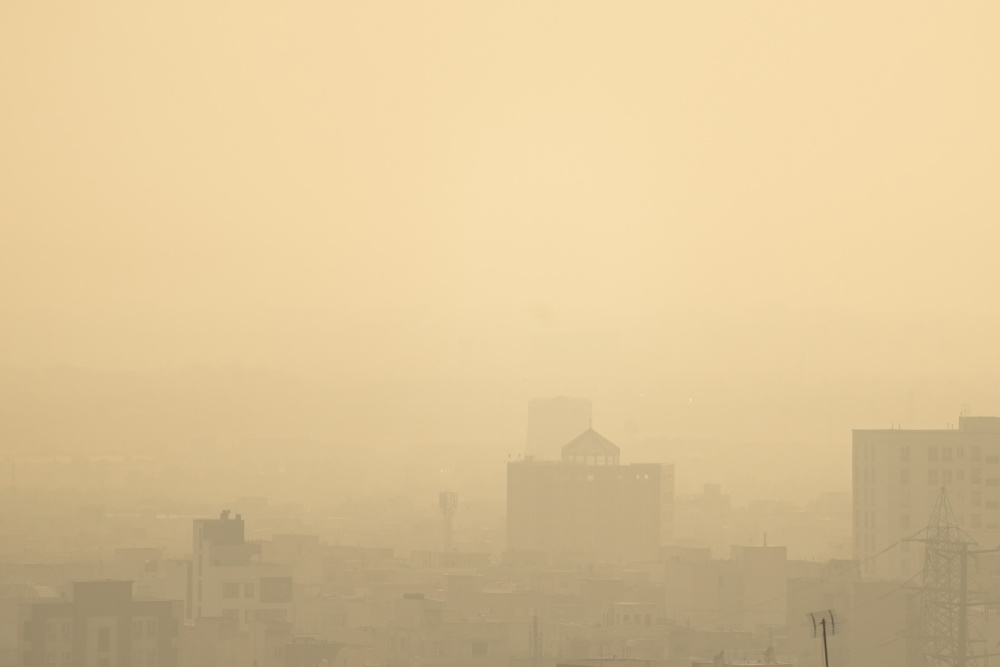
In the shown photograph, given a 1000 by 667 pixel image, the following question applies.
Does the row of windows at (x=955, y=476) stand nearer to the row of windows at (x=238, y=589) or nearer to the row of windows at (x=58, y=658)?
the row of windows at (x=238, y=589)

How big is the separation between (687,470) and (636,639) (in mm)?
81050

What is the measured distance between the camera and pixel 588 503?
348 ft

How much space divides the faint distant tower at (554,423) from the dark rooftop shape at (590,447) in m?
19.3

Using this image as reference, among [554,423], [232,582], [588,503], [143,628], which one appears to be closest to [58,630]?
[143,628]

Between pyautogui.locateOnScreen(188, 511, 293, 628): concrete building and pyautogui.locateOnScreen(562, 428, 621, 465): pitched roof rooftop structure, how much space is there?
48.4m

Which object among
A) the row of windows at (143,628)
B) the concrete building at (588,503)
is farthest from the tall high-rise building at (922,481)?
the concrete building at (588,503)

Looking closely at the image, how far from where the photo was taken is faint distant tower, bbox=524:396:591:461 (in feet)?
427

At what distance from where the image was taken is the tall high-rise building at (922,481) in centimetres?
6762

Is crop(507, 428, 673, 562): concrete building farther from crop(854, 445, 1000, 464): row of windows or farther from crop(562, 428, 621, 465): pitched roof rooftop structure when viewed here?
crop(854, 445, 1000, 464): row of windows

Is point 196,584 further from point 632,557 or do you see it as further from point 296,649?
point 632,557

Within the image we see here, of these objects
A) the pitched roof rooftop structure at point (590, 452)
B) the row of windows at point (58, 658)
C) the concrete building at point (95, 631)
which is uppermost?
the pitched roof rooftop structure at point (590, 452)

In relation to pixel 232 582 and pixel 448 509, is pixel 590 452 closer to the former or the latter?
pixel 448 509

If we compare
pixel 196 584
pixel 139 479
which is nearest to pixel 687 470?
pixel 139 479

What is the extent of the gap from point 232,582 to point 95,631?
1234 centimetres
